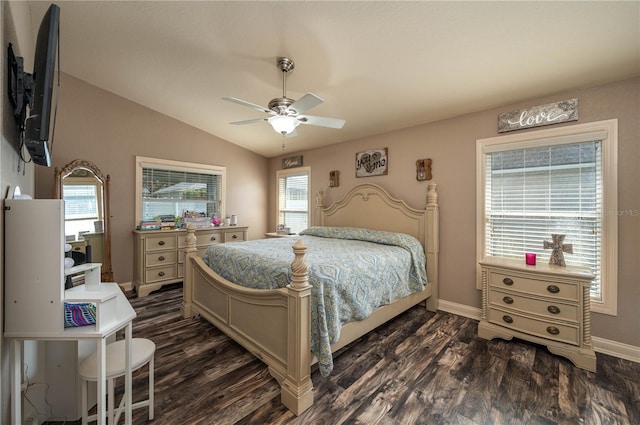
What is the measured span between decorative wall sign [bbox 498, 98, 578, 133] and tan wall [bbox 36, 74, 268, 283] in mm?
4301

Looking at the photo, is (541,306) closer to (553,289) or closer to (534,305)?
(534,305)

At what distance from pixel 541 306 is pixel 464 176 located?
4.84ft

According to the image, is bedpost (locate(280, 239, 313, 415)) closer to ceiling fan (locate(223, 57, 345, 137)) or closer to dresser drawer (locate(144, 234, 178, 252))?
ceiling fan (locate(223, 57, 345, 137))

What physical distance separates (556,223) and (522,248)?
14.9 inches

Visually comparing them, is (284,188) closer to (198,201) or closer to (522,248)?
(198,201)

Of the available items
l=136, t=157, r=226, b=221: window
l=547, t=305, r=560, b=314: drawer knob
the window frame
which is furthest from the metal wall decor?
l=136, t=157, r=226, b=221: window

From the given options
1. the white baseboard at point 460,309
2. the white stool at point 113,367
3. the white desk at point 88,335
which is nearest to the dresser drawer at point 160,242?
the white stool at point 113,367

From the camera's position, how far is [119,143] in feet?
12.5

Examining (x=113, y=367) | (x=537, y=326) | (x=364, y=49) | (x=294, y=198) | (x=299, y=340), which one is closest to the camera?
(x=113, y=367)

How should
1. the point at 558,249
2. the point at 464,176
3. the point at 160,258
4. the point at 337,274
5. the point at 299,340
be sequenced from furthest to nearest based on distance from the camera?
the point at 160,258, the point at 464,176, the point at 558,249, the point at 337,274, the point at 299,340

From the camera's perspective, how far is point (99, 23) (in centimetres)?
230

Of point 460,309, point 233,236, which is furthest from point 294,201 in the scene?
point 460,309

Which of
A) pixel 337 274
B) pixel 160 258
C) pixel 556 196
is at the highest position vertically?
pixel 556 196

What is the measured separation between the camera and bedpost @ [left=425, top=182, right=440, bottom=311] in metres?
3.21
